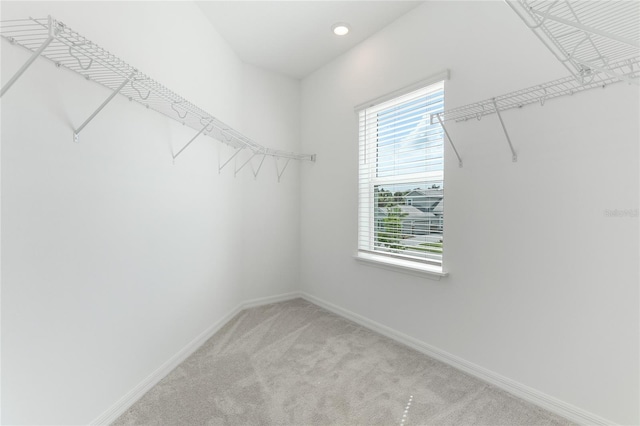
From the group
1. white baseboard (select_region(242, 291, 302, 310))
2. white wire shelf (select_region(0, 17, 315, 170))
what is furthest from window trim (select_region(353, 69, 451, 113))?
white baseboard (select_region(242, 291, 302, 310))

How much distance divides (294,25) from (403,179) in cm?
157

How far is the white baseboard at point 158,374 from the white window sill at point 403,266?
134 centimetres

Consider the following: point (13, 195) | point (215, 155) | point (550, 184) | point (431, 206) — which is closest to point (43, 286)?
point (13, 195)

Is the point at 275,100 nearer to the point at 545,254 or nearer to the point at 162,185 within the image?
the point at 162,185

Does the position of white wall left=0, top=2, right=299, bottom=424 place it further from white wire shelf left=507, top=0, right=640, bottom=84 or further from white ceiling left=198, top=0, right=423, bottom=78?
white wire shelf left=507, top=0, right=640, bottom=84

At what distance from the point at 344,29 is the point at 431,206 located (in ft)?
5.44

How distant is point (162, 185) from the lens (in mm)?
1905

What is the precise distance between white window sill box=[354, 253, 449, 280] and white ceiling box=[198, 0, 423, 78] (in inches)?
77.5

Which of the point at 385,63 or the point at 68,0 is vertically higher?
the point at 385,63

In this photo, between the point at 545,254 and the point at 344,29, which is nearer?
the point at 545,254

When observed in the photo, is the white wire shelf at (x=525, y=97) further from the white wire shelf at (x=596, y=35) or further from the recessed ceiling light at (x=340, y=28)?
the recessed ceiling light at (x=340, y=28)

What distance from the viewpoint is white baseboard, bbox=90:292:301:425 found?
1501mm

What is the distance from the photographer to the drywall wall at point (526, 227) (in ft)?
4.72

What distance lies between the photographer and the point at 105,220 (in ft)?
4.78
